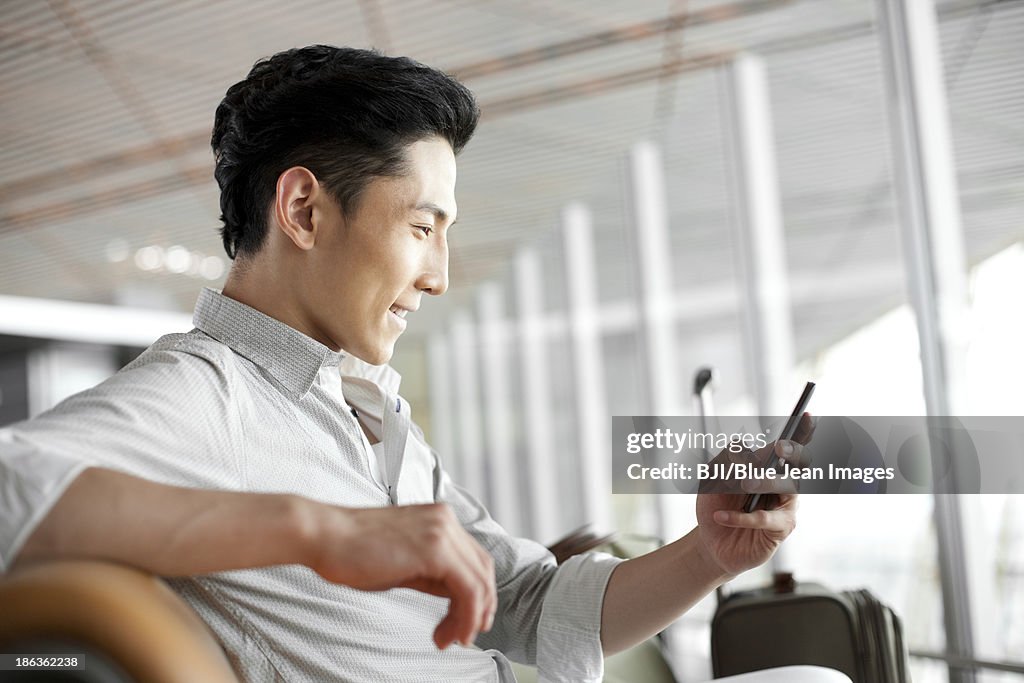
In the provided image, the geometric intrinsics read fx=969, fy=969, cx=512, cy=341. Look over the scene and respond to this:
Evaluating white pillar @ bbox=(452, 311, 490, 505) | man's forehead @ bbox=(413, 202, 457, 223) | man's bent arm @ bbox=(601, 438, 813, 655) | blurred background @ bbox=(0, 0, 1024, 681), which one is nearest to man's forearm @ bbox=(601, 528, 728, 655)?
man's bent arm @ bbox=(601, 438, 813, 655)

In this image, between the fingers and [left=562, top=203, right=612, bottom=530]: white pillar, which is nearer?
the fingers

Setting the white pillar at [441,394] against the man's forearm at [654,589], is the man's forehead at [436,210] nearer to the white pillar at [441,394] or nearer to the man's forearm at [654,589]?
the man's forearm at [654,589]

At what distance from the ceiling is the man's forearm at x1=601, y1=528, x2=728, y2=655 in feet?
5.90

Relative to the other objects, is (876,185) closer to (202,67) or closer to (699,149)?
(699,149)

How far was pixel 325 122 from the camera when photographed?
137 centimetres

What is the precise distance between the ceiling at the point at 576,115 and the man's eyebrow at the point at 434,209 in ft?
6.36

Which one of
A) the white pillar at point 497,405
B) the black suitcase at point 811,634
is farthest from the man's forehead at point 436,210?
the white pillar at point 497,405

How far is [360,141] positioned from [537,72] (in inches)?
157

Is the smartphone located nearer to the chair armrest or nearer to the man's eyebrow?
the man's eyebrow

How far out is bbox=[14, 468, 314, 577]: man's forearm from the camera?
2.72 ft

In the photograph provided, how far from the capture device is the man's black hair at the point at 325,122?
1.36 meters

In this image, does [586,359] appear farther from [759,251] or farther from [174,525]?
[174,525]

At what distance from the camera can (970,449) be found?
2820 millimetres

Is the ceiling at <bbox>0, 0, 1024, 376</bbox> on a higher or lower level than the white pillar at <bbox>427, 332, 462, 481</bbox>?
higher
